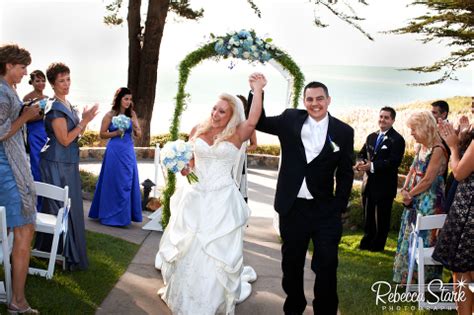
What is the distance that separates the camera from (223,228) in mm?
5262

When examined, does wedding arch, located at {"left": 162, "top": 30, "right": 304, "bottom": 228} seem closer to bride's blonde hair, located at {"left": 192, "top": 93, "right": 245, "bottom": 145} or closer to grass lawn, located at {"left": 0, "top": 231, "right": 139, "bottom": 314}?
bride's blonde hair, located at {"left": 192, "top": 93, "right": 245, "bottom": 145}

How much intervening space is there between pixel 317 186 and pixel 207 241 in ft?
3.48

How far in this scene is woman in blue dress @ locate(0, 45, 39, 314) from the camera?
459 cm

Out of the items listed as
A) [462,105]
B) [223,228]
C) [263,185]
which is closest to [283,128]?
[223,228]

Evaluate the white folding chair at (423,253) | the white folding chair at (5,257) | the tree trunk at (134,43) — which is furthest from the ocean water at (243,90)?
the white folding chair at (5,257)

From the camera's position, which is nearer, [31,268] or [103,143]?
[31,268]

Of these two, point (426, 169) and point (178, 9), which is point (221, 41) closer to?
point (426, 169)

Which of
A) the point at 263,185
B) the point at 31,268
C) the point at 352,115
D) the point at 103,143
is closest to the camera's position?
the point at 31,268

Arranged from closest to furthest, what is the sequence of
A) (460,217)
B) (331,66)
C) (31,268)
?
1. (460,217)
2. (31,268)
3. (331,66)

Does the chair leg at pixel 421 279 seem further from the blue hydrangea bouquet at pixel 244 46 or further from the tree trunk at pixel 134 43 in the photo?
the tree trunk at pixel 134 43

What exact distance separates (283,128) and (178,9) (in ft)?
38.2

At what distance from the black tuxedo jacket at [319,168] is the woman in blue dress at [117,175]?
3697mm

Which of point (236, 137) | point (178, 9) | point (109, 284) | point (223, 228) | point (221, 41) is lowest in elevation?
point (109, 284)

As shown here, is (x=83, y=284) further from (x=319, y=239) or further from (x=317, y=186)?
(x=317, y=186)
